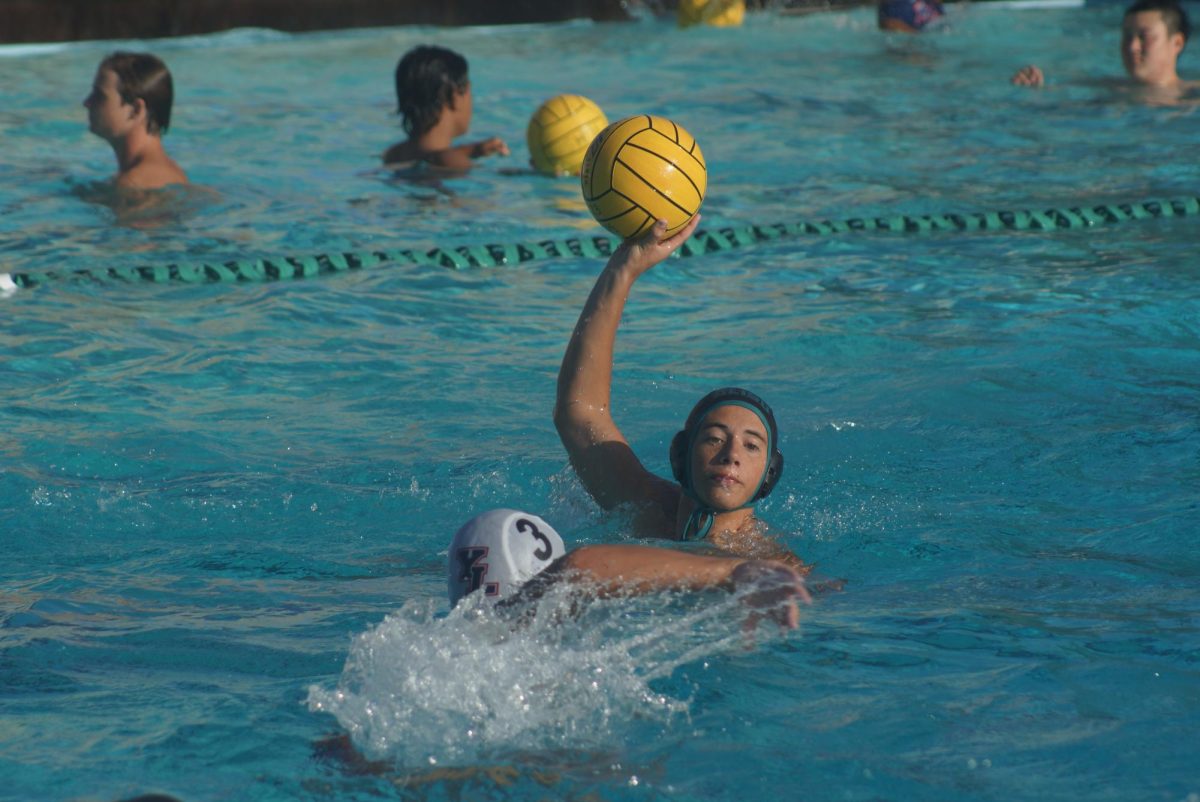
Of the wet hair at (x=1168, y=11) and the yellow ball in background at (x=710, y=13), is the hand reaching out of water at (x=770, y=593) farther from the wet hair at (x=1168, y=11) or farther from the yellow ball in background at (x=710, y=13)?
the yellow ball in background at (x=710, y=13)

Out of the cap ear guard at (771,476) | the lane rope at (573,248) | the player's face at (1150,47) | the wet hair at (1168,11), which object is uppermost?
the wet hair at (1168,11)

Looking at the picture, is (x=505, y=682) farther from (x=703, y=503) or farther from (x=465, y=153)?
(x=465, y=153)

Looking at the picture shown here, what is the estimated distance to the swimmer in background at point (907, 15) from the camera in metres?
13.1

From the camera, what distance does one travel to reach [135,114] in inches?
291

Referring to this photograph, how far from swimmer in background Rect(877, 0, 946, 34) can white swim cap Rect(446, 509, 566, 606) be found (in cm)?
1119

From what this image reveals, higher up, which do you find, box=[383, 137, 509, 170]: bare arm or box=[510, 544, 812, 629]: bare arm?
box=[383, 137, 509, 170]: bare arm

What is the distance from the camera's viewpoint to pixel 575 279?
656 cm

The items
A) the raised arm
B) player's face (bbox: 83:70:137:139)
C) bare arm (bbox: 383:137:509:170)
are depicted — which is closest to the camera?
the raised arm

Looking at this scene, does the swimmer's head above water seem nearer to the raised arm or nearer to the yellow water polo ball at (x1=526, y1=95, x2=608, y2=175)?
the raised arm

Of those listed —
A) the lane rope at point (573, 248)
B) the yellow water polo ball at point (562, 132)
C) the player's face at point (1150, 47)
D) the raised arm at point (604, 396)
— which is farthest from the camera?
the player's face at point (1150, 47)

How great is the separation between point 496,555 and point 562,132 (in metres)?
5.45

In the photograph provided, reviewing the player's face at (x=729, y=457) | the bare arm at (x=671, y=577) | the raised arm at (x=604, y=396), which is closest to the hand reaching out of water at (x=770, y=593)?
the bare arm at (x=671, y=577)

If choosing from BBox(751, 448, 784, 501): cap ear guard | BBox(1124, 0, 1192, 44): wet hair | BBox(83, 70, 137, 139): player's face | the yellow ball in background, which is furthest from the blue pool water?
the yellow ball in background

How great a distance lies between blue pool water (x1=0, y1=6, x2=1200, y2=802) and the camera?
8.78 ft
